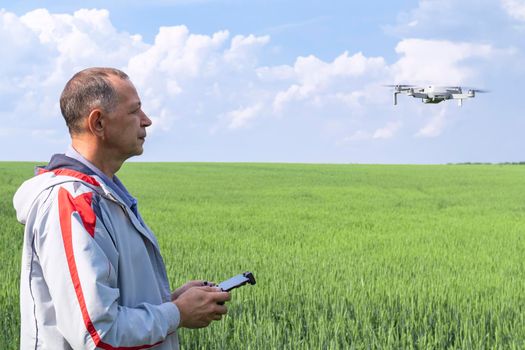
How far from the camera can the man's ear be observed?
1.80m

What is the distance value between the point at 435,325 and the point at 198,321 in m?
2.97

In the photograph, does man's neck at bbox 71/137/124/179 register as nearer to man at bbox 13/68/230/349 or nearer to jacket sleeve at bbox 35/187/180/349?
man at bbox 13/68/230/349

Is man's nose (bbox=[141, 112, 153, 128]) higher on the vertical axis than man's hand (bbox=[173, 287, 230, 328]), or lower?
higher

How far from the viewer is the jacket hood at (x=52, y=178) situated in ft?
5.80

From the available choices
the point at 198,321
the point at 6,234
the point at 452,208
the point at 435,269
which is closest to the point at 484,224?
the point at 452,208

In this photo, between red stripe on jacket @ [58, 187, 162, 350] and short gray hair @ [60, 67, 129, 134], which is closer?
red stripe on jacket @ [58, 187, 162, 350]

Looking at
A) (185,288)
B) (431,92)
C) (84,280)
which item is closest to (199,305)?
(185,288)

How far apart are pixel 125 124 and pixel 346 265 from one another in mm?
5879

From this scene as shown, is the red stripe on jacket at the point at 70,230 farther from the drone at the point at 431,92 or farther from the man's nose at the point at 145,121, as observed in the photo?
the drone at the point at 431,92

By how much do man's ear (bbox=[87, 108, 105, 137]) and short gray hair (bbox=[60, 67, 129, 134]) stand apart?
1cm

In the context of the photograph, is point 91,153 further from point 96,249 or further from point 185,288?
point 185,288

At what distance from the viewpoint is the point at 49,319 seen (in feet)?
5.95

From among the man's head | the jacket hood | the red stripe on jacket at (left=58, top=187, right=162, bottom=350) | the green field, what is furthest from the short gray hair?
the green field

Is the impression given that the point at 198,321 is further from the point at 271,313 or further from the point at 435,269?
the point at 435,269
